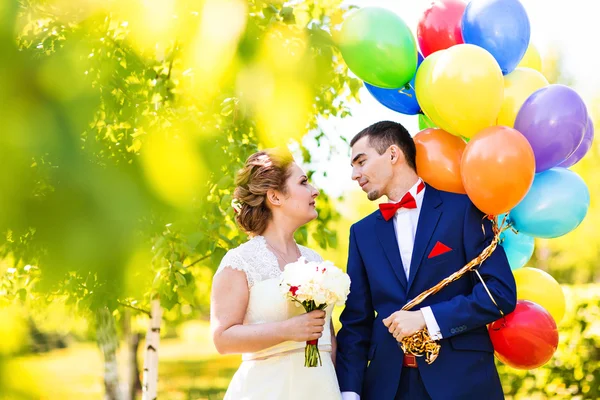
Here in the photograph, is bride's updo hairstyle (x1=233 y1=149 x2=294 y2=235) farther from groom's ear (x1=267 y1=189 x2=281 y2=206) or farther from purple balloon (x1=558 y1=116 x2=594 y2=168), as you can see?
purple balloon (x1=558 y1=116 x2=594 y2=168)

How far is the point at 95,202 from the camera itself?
1.76 m

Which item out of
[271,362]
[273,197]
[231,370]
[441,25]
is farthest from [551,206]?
[231,370]

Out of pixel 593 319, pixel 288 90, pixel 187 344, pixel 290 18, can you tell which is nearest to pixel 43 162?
pixel 288 90

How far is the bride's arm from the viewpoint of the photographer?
273cm

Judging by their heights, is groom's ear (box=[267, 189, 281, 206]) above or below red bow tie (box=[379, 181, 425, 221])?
above

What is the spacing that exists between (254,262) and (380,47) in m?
1.08

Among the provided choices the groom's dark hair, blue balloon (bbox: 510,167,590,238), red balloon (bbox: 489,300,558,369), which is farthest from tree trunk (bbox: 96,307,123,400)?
blue balloon (bbox: 510,167,590,238)

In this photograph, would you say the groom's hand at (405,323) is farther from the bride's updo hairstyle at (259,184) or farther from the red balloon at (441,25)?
the red balloon at (441,25)

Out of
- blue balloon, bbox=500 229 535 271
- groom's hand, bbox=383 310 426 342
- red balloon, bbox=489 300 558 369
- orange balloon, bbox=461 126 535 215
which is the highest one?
orange balloon, bbox=461 126 535 215

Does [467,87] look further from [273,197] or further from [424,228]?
[273,197]

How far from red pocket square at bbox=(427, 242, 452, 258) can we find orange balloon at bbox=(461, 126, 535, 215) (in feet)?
0.73

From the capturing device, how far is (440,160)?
2.87 m

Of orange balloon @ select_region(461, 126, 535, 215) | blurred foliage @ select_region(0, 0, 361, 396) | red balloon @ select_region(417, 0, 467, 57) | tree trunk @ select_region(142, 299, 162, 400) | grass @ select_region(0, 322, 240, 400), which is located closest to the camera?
grass @ select_region(0, 322, 240, 400)

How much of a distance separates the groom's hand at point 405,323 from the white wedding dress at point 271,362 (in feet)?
1.28
